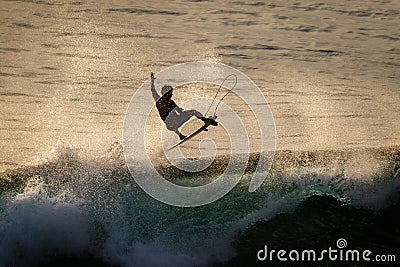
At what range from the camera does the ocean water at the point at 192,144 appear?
12.1 metres

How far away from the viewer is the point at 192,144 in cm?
1525

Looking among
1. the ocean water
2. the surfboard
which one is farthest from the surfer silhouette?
the ocean water

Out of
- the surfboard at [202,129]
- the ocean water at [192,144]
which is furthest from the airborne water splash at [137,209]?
the surfboard at [202,129]

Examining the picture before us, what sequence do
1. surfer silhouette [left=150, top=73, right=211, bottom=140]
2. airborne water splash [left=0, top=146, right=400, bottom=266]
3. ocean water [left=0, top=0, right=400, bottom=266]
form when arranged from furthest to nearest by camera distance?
surfer silhouette [left=150, top=73, right=211, bottom=140] → ocean water [left=0, top=0, right=400, bottom=266] → airborne water splash [left=0, top=146, right=400, bottom=266]

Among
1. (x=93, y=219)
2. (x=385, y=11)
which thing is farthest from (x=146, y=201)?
(x=385, y=11)

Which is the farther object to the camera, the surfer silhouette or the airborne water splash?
the surfer silhouette

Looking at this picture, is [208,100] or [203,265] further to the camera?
[208,100]

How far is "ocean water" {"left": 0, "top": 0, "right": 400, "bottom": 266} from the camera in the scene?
12078 mm

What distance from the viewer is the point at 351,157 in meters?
14.0

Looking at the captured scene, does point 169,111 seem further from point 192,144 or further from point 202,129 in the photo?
point 192,144

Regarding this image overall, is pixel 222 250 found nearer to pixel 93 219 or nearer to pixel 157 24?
pixel 93 219

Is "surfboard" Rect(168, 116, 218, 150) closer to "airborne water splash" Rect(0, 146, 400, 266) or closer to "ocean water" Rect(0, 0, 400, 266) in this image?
"ocean water" Rect(0, 0, 400, 266)

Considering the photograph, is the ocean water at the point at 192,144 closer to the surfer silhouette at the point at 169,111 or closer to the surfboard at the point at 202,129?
the surfboard at the point at 202,129

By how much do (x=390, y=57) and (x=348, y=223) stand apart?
27.2 feet
